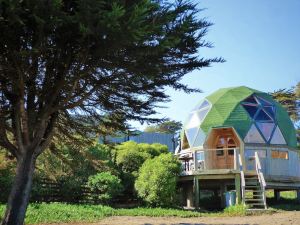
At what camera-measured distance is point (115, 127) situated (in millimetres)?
10602

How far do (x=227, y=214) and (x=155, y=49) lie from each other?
10863mm

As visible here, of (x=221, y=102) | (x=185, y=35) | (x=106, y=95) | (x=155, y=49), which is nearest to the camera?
(x=155, y=49)

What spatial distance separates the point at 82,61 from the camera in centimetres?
760

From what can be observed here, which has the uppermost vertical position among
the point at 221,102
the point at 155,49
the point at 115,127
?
the point at 221,102

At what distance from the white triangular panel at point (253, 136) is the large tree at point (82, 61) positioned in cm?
1229

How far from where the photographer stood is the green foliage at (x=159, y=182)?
17484 millimetres

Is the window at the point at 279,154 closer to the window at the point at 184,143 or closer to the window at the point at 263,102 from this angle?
the window at the point at 263,102

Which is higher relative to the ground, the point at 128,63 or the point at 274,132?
the point at 274,132

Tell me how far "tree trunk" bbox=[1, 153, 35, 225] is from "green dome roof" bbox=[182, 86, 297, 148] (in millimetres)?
14403

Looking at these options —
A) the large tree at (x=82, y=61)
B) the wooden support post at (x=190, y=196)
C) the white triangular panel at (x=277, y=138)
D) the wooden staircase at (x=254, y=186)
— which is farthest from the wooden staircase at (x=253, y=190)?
the large tree at (x=82, y=61)

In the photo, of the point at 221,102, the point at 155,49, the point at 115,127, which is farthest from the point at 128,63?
the point at 221,102

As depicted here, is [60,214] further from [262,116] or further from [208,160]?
[262,116]

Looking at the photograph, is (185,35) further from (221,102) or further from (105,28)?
(221,102)

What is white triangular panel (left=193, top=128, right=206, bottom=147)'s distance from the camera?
22178mm
